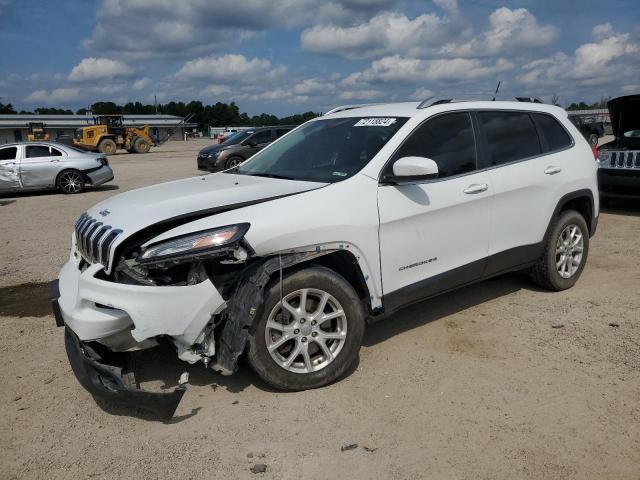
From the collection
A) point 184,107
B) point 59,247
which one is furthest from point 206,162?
point 184,107

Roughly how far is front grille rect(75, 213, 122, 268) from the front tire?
987 millimetres

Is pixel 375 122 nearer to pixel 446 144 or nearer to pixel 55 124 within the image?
pixel 446 144

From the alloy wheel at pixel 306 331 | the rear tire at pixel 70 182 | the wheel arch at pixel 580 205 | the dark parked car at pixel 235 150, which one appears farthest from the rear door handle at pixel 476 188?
the dark parked car at pixel 235 150

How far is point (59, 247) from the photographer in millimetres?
7898

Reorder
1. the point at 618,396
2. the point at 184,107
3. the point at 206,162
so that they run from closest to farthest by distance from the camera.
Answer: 1. the point at 618,396
2. the point at 206,162
3. the point at 184,107

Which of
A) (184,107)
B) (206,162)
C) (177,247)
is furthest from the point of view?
(184,107)

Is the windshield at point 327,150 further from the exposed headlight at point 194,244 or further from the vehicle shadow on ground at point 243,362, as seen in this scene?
the vehicle shadow on ground at point 243,362

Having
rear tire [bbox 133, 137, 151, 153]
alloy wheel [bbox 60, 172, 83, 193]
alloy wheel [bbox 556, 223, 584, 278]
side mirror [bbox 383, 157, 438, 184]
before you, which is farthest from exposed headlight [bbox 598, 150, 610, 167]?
rear tire [bbox 133, 137, 151, 153]

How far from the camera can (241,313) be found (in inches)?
125

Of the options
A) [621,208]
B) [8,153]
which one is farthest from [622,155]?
[8,153]

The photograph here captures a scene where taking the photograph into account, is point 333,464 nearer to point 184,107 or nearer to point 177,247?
point 177,247

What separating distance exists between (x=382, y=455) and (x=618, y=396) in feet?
5.30

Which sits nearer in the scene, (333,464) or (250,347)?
(333,464)

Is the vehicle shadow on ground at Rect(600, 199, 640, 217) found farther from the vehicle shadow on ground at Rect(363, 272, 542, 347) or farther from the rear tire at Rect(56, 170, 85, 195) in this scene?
the rear tire at Rect(56, 170, 85, 195)
